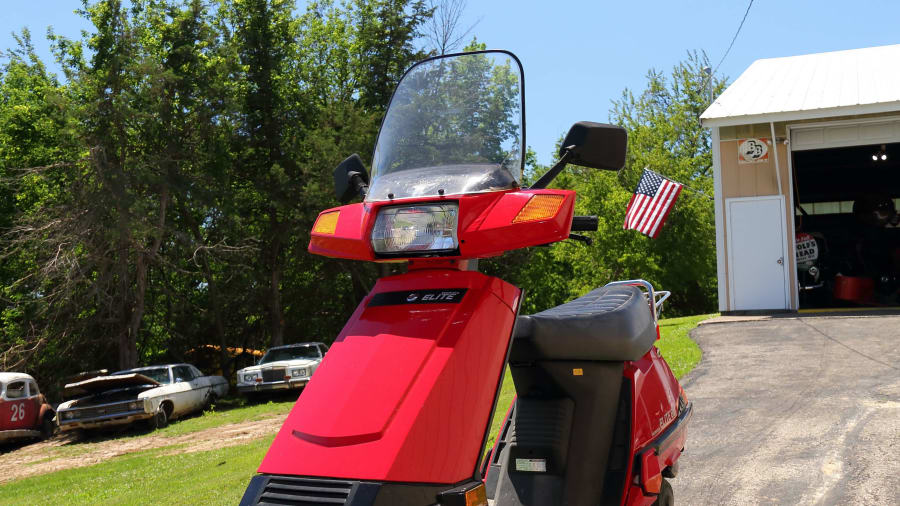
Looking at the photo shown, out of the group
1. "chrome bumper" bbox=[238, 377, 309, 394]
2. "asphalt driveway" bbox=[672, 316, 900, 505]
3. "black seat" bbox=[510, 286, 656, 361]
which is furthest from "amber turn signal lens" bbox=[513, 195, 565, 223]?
"chrome bumper" bbox=[238, 377, 309, 394]

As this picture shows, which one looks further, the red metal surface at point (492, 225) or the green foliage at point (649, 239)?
the green foliage at point (649, 239)

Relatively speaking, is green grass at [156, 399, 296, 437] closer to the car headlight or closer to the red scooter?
the red scooter

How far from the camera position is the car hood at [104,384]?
1683 cm

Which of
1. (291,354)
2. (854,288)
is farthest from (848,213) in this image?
(291,354)

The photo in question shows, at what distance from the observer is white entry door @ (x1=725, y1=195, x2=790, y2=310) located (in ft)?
57.7

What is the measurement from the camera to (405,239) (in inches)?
116

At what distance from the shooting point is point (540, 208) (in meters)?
2.88

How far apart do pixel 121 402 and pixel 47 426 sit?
2825 millimetres

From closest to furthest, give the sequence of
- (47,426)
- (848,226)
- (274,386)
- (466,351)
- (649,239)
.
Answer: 1. (466,351)
2. (47,426)
3. (274,386)
4. (848,226)
5. (649,239)

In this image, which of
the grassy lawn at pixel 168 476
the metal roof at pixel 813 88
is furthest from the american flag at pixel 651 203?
the grassy lawn at pixel 168 476

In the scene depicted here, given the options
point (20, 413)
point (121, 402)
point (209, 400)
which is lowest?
point (209, 400)

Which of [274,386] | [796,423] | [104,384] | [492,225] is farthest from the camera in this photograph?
[274,386]

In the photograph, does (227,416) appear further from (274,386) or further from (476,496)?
(476,496)

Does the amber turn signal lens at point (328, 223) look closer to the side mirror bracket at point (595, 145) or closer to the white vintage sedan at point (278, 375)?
the side mirror bracket at point (595, 145)
